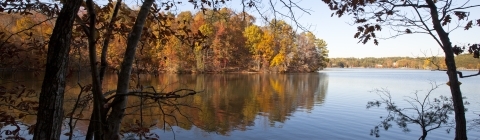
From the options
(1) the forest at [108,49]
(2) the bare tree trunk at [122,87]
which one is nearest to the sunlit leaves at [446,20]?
(1) the forest at [108,49]

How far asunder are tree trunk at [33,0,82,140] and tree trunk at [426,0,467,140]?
153 inches

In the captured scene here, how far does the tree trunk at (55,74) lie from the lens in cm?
158

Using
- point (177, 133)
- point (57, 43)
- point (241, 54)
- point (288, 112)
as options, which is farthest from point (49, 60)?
point (241, 54)

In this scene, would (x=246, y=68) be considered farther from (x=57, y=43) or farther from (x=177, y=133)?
(x=57, y=43)

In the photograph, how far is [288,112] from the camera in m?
15.2

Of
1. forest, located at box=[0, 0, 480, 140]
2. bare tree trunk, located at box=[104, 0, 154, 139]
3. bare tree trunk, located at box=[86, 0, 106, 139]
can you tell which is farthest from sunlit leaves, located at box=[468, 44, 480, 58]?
bare tree trunk, located at box=[86, 0, 106, 139]

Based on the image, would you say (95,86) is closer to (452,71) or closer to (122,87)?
(122,87)

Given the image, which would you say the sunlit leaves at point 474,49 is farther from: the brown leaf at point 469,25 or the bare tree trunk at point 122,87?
the bare tree trunk at point 122,87

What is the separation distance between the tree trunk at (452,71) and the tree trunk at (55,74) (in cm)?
389

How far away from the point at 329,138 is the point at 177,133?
4826mm

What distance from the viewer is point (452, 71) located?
386 cm

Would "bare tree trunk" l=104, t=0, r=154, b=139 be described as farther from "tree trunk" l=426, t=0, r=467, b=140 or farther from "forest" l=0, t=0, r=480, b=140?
"tree trunk" l=426, t=0, r=467, b=140

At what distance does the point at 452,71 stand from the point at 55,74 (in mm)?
4035

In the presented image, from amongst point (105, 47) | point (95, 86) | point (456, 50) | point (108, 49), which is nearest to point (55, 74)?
point (95, 86)
